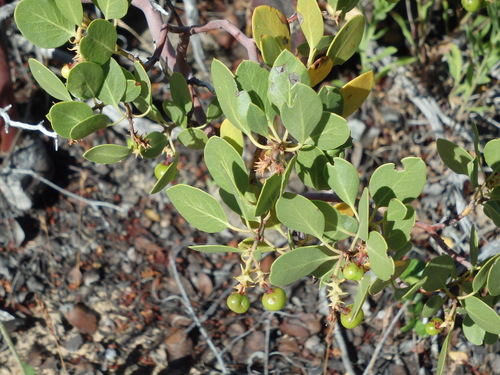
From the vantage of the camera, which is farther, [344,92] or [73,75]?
[344,92]

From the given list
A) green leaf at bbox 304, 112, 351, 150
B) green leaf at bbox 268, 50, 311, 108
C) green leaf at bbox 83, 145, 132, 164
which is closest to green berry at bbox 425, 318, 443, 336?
green leaf at bbox 304, 112, 351, 150

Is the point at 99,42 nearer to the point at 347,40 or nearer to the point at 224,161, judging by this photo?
the point at 224,161

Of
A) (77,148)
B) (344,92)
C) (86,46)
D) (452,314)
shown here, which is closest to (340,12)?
(344,92)

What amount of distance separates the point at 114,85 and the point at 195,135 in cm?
23

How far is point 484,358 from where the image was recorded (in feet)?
6.97

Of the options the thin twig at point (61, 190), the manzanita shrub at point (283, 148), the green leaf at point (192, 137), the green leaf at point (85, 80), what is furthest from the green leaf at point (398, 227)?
the thin twig at point (61, 190)

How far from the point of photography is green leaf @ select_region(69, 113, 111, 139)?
886 mm

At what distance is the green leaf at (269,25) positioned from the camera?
894 mm

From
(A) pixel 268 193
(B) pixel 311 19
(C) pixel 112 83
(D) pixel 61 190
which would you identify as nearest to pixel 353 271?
(A) pixel 268 193

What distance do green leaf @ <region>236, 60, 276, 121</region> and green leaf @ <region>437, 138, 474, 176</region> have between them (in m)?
0.42

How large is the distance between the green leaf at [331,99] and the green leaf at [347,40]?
63mm

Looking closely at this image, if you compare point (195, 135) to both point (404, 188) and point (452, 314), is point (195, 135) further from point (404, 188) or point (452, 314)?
point (452, 314)

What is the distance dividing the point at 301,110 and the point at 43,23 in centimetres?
53

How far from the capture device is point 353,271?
0.91 metres
